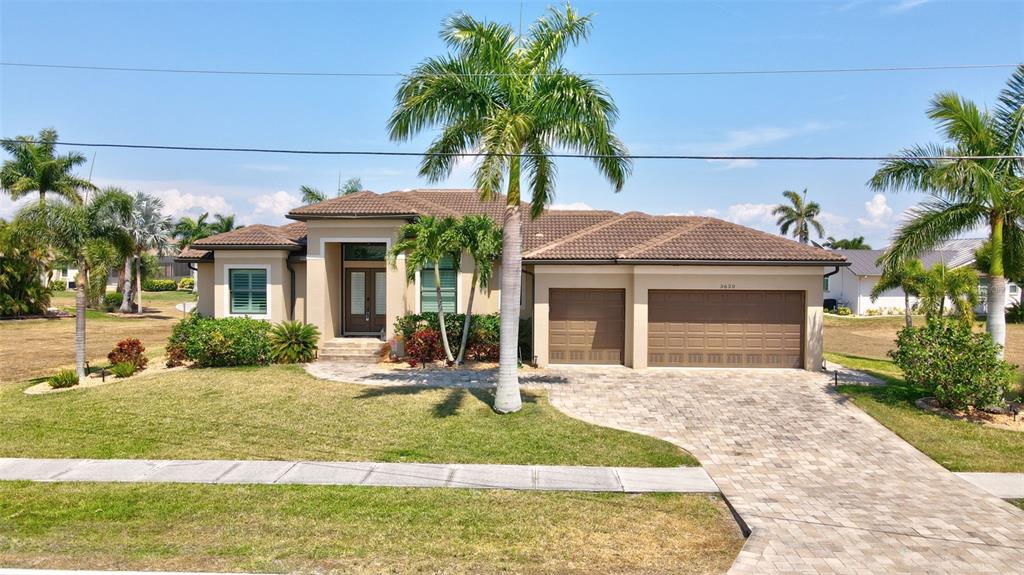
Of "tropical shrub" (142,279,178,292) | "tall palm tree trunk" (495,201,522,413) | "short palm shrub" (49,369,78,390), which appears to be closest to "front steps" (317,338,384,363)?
"short palm shrub" (49,369,78,390)

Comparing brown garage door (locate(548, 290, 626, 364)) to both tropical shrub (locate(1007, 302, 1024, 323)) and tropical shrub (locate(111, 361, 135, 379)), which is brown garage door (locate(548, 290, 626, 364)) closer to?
tropical shrub (locate(111, 361, 135, 379))

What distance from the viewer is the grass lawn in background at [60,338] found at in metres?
18.2

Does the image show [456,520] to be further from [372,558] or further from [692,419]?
[692,419]

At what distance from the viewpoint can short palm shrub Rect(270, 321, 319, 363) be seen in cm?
1684

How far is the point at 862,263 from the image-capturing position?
1617 inches

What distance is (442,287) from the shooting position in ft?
60.8

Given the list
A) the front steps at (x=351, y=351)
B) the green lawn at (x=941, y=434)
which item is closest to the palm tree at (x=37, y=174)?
the front steps at (x=351, y=351)

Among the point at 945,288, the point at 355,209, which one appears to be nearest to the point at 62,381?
the point at 355,209

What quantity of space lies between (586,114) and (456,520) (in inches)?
299

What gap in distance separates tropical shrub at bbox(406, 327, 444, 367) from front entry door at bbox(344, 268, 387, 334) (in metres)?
3.39

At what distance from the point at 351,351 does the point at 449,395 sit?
5791 mm

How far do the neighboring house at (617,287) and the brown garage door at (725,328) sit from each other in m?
0.03

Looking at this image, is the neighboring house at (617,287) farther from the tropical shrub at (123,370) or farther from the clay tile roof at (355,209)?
the tropical shrub at (123,370)

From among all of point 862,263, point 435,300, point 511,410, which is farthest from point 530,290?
point 862,263
